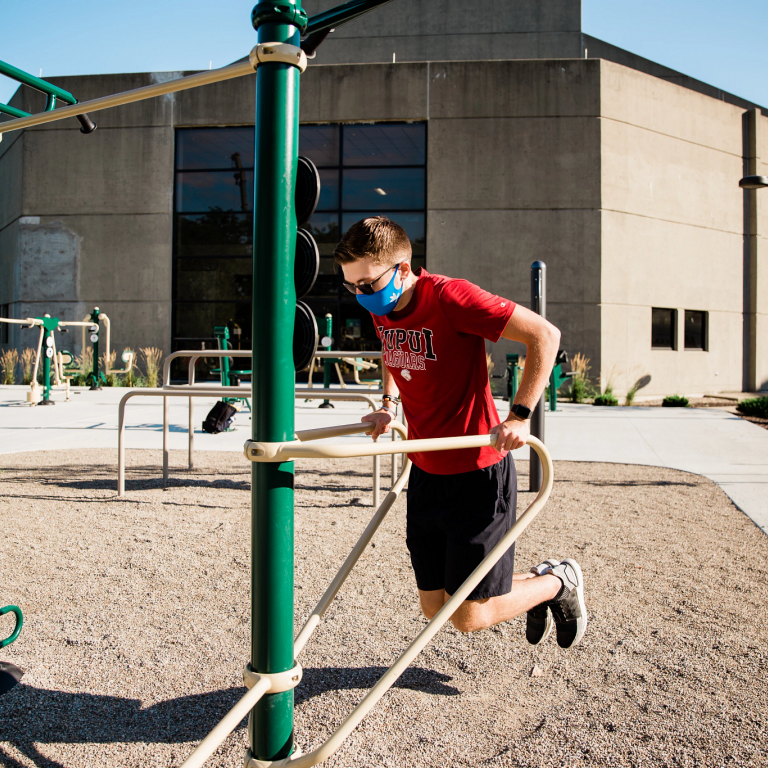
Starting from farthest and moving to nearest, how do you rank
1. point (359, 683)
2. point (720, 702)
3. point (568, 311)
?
point (568, 311) → point (359, 683) → point (720, 702)

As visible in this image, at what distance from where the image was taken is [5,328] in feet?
66.4

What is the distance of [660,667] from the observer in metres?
2.64

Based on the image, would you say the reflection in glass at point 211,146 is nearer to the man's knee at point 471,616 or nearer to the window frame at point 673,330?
the window frame at point 673,330

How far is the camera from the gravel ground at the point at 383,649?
7.00 ft

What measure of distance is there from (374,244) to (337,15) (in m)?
0.66

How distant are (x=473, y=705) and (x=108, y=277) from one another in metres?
16.7

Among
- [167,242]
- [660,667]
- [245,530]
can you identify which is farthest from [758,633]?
[167,242]

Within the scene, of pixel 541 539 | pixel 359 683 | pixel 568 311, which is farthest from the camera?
pixel 568 311

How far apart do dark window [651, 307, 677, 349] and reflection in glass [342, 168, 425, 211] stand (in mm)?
6548

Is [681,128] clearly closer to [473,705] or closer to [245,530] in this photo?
[245,530]

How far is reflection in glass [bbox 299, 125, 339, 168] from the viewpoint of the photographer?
54.9 ft

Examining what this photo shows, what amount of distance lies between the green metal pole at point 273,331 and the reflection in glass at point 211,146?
54.6ft

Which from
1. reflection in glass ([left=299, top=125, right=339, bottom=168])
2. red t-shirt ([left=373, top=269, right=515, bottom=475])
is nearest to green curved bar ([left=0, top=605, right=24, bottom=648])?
red t-shirt ([left=373, top=269, right=515, bottom=475])

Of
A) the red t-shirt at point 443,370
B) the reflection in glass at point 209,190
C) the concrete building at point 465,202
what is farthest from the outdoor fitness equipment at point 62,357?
the red t-shirt at point 443,370
